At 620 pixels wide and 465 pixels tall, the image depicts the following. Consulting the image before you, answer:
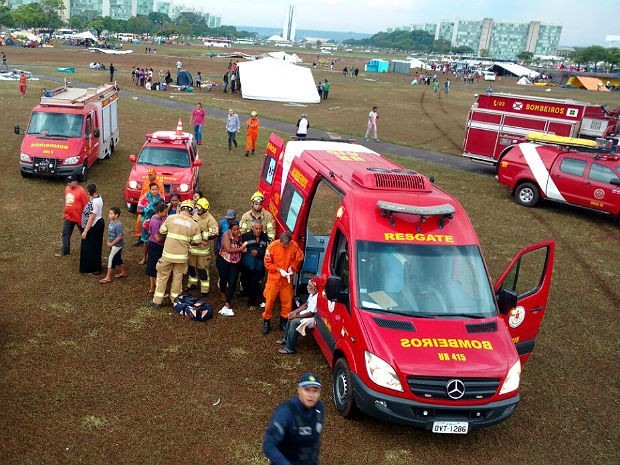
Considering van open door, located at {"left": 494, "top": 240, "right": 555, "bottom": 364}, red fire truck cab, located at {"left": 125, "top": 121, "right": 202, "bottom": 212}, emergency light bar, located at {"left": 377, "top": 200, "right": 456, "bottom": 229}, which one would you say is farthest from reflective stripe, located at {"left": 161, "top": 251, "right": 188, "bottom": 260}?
van open door, located at {"left": 494, "top": 240, "right": 555, "bottom": 364}

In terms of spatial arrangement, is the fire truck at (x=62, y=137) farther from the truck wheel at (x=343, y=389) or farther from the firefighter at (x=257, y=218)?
the truck wheel at (x=343, y=389)

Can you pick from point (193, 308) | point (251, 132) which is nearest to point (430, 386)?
point (193, 308)

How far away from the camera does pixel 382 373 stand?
19.6 feet

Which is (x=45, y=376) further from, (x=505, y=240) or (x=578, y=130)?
(x=578, y=130)

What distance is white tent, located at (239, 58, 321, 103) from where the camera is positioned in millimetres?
38938

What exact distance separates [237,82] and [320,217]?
1293 inches

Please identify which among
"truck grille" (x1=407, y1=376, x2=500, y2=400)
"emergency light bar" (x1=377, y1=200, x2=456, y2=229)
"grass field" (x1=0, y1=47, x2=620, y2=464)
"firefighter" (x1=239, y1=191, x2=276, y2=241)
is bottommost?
"grass field" (x1=0, y1=47, x2=620, y2=464)

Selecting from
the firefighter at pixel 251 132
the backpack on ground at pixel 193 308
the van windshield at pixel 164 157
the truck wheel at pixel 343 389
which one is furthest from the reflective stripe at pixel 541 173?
the truck wheel at pixel 343 389

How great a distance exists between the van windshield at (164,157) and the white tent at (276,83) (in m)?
25.5

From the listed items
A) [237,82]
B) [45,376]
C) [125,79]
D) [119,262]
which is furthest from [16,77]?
[45,376]

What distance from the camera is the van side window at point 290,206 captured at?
9226 mm

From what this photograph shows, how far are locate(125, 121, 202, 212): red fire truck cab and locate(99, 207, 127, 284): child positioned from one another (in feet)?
11.5

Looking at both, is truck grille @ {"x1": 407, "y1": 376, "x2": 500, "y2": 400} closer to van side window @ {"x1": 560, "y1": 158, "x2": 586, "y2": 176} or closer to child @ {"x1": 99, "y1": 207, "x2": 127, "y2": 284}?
child @ {"x1": 99, "y1": 207, "x2": 127, "y2": 284}

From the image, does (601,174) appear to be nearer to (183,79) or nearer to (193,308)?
(193,308)
